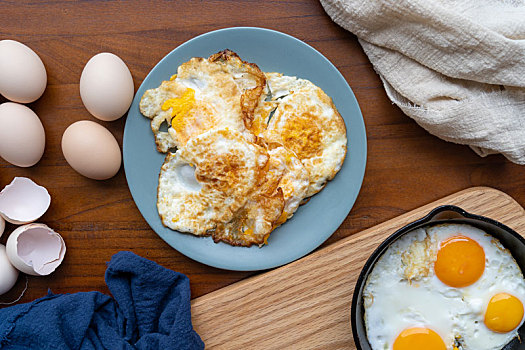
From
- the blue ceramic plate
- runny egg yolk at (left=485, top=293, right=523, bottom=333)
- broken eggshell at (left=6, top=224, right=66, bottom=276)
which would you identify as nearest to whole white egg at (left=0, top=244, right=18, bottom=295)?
broken eggshell at (left=6, top=224, right=66, bottom=276)

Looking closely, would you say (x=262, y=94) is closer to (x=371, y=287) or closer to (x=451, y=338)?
(x=371, y=287)

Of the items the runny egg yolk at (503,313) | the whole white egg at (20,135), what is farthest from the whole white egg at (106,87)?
the runny egg yolk at (503,313)

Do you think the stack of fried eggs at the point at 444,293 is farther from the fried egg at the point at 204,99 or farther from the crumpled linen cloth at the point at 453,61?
the fried egg at the point at 204,99

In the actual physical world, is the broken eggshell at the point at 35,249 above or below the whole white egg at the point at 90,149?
below

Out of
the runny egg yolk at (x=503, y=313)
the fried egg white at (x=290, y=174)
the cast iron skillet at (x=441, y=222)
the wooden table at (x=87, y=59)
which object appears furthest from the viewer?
the wooden table at (x=87, y=59)

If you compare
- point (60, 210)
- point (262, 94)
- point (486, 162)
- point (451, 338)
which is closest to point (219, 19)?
point (262, 94)
